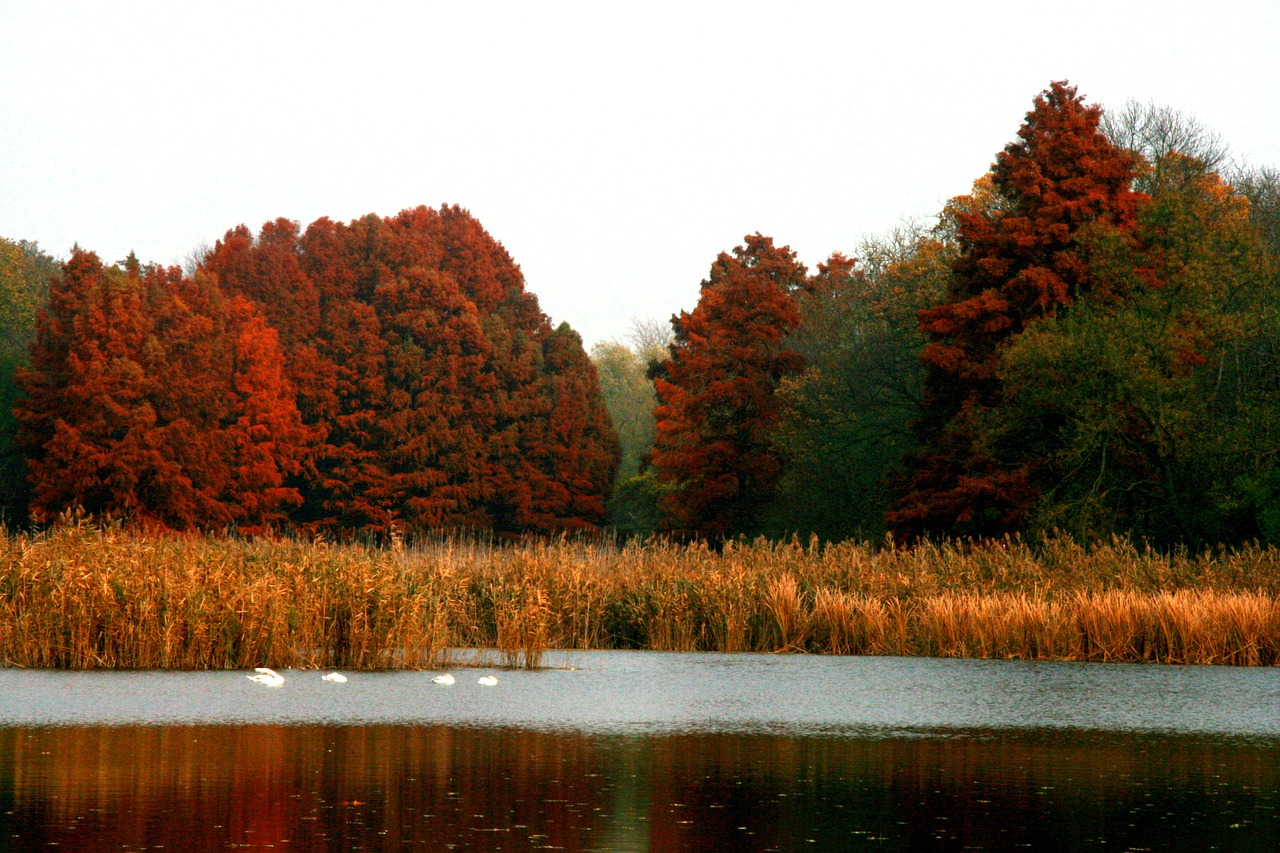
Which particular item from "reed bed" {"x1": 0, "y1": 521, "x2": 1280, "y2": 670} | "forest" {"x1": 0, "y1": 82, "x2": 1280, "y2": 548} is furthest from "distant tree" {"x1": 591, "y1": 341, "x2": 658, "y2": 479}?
"reed bed" {"x1": 0, "y1": 521, "x2": 1280, "y2": 670}

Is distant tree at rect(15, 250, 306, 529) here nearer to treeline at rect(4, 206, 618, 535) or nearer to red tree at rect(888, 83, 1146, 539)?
treeline at rect(4, 206, 618, 535)

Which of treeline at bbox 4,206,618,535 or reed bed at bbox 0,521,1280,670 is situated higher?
treeline at bbox 4,206,618,535

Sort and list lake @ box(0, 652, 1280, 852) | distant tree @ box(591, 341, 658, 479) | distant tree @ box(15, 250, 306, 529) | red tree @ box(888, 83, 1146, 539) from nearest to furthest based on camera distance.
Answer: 1. lake @ box(0, 652, 1280, 852)
2. red tree @ box(888, 83, 1146, 539)
3. distant tree @ box(15, 250, 306, 529)
4. distant tree @ box(591, 341, 658, 479)

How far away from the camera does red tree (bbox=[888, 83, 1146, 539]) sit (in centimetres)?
3266

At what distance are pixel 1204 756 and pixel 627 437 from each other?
6607 cm

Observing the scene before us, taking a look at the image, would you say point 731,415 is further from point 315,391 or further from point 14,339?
point 14,339

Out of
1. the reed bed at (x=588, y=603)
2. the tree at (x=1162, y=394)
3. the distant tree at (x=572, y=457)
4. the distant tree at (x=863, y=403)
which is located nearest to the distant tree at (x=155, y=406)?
the distant tree at (x=572, y=457)

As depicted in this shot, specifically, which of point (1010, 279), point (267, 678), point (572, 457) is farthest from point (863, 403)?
point (267, 678)

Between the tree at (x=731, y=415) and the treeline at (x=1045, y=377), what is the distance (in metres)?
0.08

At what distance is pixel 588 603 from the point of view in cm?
2047

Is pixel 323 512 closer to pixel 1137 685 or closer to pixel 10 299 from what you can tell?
pixel 10 299

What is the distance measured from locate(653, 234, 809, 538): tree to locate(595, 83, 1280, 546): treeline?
0.28 feet

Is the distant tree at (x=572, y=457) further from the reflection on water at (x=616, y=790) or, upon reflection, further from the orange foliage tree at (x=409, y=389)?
the reflection on water at (x=616, y=790)

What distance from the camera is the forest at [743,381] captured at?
1201 inches
